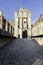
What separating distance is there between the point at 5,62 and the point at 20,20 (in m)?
33.4

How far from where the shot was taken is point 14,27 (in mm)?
40406

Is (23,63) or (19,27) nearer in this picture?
(23,63)

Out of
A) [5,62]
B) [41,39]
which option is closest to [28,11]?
[41,39]

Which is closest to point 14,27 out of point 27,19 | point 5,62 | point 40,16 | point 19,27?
point 19,27

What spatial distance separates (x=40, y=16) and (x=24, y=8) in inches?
382

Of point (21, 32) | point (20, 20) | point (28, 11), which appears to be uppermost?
point (28, 11)

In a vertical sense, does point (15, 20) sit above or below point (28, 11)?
below

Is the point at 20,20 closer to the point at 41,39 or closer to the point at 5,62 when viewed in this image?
the point at 41,39

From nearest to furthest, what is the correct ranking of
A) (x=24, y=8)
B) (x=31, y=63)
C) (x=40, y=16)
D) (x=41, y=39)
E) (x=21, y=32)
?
(x=31, y=63) → (x=41, y=39) → (x=40, y=16) → (x=21, y=32) → (x=24, y=8)

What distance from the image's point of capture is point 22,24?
4097 centimetres

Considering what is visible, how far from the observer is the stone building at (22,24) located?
39422 millimetres

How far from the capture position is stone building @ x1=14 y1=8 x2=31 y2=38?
3942cm

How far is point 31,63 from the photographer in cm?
777

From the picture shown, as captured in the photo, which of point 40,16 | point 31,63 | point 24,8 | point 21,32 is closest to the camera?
point 31,63
